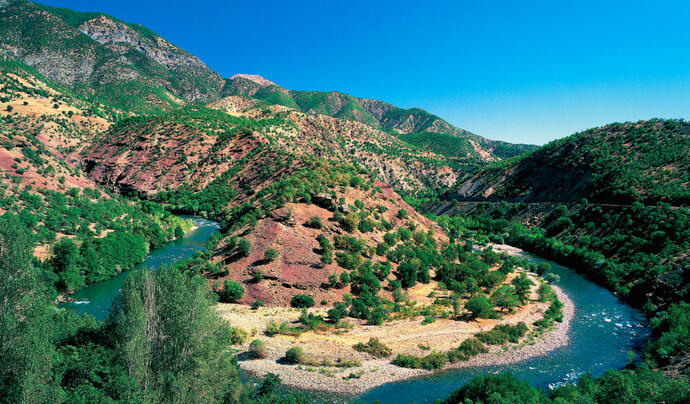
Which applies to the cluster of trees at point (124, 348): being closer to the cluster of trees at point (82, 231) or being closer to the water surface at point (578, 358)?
the water surface at point (578, 358)

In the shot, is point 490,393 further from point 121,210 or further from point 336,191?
point 121,210

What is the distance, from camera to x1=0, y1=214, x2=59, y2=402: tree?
13.1 m

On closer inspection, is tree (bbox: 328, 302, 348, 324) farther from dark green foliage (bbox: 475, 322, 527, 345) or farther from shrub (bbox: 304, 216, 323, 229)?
shrub (bbox: 304, 216, 323, 229)

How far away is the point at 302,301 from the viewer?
39.1 metres

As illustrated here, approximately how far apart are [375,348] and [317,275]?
13.9m

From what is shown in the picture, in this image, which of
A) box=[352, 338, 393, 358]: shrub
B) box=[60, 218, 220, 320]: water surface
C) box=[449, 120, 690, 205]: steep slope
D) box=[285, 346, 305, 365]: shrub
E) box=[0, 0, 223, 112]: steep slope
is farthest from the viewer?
box=[0, 0, 223, 112]: steep slope

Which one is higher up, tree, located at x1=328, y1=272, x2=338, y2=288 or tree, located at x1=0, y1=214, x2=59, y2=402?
tree, located at x1=0, y1=214, x2=59, y2=402

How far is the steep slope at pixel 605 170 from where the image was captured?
7088 cm

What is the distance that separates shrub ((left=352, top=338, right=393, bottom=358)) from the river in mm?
3511

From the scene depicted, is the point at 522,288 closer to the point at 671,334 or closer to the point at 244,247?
the point at 671,334

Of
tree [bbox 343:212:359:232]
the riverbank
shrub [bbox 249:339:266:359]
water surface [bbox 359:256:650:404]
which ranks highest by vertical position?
tree [bbox 343:212:359:232]

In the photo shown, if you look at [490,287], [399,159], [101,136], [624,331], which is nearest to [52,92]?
[101,136]

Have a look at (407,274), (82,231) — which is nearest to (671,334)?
(407,274)

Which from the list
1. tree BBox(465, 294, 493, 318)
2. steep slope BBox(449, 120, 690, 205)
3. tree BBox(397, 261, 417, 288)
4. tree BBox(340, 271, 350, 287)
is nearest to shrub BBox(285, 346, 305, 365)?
tree BBox(340, 271, 350, 287)
